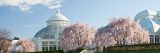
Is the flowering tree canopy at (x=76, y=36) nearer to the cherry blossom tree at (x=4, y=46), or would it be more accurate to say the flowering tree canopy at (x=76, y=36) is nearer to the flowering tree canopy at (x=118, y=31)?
the flowering tree canopy at (x=118, y=31)

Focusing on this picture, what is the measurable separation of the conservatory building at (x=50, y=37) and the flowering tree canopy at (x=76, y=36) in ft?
106

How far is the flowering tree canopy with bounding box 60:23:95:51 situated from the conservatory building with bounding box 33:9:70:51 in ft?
106

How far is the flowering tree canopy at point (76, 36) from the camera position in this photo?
7125 centimetres

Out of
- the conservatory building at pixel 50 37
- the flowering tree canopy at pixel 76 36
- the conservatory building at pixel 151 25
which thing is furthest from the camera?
the conservatory building at pixel 50 37

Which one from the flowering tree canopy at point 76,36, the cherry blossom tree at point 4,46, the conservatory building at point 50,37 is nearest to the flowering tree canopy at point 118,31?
the flowering tree canopy at point 76,36

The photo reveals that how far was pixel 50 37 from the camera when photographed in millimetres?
107875

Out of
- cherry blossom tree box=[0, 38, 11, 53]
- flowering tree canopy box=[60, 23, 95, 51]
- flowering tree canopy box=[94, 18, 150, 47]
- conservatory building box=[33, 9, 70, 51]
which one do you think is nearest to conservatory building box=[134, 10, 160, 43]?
conservatory building box=[33, 9, 70, 51]

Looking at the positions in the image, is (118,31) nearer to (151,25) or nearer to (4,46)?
(4,46)

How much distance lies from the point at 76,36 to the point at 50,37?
36.9m

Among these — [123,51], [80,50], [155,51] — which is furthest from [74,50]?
[155,51]

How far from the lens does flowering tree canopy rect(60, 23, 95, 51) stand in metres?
71.2

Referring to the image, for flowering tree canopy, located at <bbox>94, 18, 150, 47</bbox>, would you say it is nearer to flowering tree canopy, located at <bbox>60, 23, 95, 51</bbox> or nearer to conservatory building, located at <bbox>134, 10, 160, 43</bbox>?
flowering tree canopy, located at <bbox>60, 23, 95, 51</bbox>

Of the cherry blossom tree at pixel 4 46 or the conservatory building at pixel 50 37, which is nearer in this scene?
the cherry blossom tree at pixel 4 46

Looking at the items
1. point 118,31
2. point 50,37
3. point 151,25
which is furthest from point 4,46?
point 151,25
